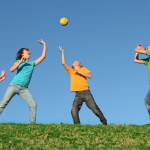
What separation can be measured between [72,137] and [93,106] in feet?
10.2

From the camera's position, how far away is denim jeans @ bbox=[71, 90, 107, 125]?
12570 millimetres

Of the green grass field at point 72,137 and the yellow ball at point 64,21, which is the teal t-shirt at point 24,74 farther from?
the yellow ball at point 64,21

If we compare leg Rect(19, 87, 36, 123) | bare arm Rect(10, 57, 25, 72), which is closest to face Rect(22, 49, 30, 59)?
bare arm Rect(10, 57, 25, 72)

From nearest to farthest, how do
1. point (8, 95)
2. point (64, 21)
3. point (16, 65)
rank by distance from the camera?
point (8, 95), point (16, 65), point (64, 21)

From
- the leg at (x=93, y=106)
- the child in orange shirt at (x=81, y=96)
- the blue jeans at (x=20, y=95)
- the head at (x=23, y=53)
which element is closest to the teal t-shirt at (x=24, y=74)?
the blue jeans at (x=20, y=95)

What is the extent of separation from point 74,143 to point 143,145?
218 cm

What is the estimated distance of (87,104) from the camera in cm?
1263

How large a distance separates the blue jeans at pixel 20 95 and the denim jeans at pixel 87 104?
1.81 m

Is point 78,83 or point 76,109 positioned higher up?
point 78,83

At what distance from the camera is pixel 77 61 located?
13.5m

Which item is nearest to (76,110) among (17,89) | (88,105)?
(88,105)

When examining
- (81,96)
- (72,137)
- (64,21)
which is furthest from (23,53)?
(72,137)

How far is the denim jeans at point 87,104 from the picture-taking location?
41.2 ft

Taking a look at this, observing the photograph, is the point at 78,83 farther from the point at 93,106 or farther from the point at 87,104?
the point at 93,106
